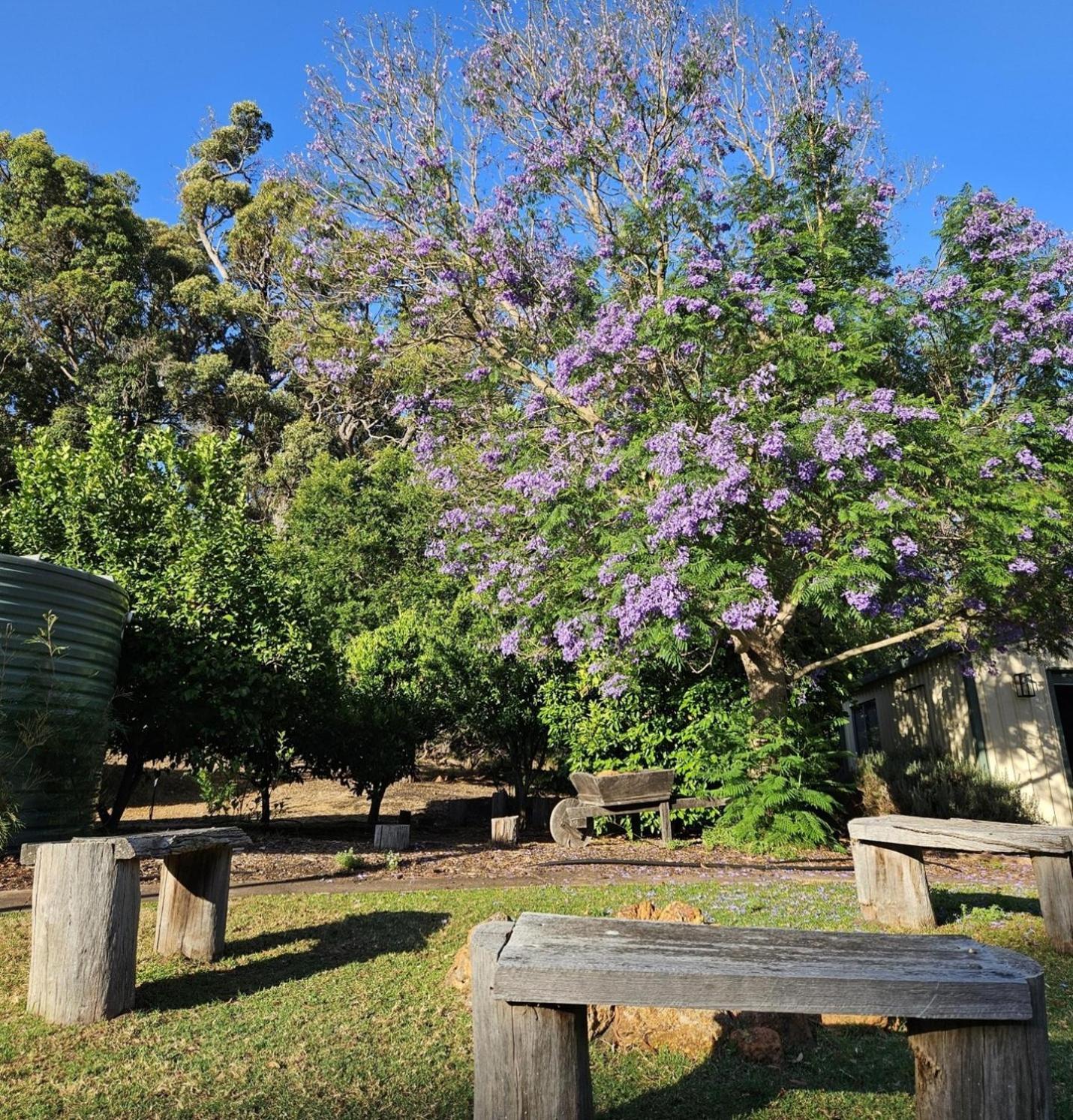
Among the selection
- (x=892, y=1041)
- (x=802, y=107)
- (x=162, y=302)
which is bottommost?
(x=892, y=1041)

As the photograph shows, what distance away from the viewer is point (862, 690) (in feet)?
59.0

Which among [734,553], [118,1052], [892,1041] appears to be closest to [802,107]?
[734,553]

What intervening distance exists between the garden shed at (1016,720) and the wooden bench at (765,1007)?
9.84m

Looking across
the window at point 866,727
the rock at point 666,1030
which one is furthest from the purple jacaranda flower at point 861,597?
the window at point 866,727

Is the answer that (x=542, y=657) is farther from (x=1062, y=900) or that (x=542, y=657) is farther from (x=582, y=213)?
(x=1062, y=900)

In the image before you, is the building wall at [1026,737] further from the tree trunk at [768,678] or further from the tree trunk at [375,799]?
the tree trunk at [375,799]

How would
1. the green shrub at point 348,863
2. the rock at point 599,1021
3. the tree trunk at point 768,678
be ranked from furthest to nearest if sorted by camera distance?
the tree trunk at point 768,678
the green shrub at point 348,863
the rock at point 599,1021

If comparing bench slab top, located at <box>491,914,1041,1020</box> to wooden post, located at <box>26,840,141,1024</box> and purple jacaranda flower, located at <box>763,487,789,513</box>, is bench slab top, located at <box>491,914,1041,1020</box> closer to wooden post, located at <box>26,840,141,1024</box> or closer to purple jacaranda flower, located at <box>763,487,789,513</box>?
wooden post, located at <box>26,840,141,1024</box>

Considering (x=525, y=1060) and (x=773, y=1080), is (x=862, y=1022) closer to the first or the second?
(x=773, y=1080)

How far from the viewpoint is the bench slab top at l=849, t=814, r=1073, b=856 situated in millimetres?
5332


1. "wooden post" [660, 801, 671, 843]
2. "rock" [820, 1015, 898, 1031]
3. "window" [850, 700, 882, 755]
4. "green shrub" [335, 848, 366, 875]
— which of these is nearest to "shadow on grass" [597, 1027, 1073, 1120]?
"rock" [820, 1015, 898, 1031]

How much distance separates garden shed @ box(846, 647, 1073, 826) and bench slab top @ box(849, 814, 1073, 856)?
617cm

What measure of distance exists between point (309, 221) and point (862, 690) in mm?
13873

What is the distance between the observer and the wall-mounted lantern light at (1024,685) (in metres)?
12.7
